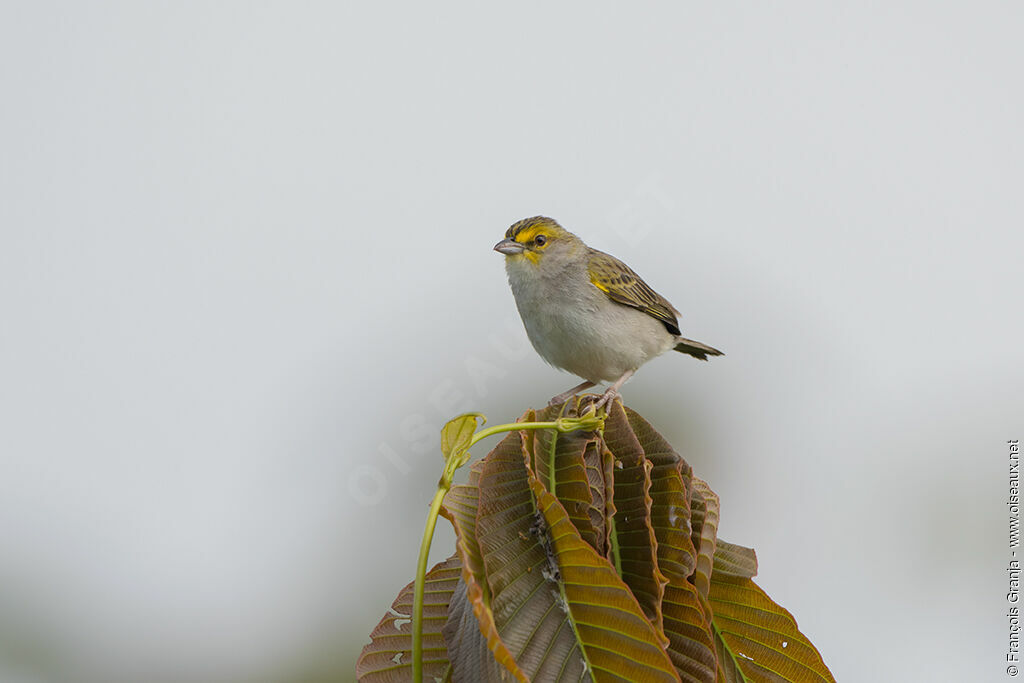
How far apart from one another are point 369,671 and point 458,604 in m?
0.18

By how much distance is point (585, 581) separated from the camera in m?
1.24

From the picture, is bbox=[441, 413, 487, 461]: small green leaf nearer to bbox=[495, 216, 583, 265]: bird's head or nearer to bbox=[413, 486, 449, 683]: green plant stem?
bbox=[413, 486, 449, 683]: green plant stem

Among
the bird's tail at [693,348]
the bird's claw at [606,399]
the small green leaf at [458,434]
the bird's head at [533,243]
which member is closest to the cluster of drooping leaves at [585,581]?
the small green leaf at [458,434]

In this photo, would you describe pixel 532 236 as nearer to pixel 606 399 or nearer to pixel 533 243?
pixel 533 243

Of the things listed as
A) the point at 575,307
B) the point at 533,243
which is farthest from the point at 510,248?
the point at 575,307

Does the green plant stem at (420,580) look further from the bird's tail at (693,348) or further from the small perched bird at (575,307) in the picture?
the bird's tail at (693,348)

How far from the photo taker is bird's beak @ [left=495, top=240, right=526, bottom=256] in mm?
2559

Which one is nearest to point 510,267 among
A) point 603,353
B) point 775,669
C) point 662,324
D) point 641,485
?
point 603,353

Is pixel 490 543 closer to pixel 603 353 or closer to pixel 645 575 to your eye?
pixel 645 575

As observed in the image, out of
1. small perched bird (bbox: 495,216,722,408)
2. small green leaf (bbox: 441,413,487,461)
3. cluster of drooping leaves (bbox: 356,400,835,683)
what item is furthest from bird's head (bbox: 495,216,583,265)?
small green leaf (bbox: 441,413,487,461)

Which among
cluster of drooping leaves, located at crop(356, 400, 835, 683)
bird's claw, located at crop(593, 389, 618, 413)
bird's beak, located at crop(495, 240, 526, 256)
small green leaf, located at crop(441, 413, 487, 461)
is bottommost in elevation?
cluster of drooping leaves, located at crop(356, 400, 835, 683)

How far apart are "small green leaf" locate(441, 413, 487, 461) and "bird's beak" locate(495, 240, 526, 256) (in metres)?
1.36

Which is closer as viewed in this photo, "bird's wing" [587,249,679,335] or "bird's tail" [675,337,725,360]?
"bird's wing" [587,249,679,335]

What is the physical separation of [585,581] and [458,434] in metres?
0.28
